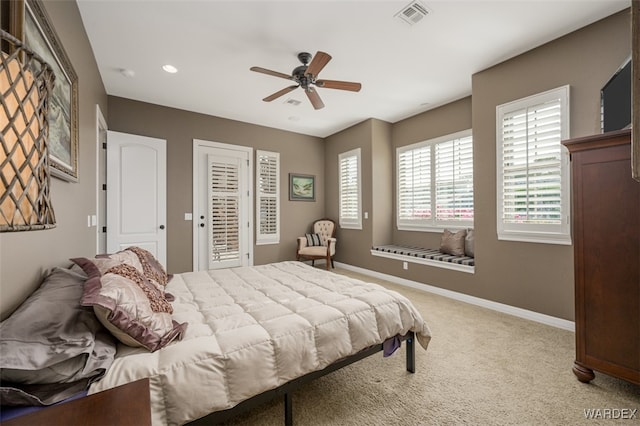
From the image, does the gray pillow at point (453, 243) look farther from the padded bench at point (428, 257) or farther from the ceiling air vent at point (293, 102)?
the ceiling air vent at point (293, 102)

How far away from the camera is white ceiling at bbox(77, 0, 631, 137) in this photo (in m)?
2.34

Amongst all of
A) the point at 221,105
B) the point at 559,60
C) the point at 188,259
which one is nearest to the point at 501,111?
the point at 559,60

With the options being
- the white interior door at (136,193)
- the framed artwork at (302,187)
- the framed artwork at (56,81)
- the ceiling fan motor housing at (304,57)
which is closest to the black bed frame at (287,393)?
the framed artwork at (56,81)

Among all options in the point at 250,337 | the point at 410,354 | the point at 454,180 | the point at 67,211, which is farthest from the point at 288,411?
the point at 454,180

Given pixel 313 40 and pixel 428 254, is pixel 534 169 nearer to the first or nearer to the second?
pixel 428 254

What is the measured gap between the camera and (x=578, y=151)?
74.0 inches

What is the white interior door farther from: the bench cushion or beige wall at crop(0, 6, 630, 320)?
the bench cushion

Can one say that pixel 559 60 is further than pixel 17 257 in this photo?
Yes

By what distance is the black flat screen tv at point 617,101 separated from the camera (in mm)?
2010

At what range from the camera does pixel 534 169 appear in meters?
2.94

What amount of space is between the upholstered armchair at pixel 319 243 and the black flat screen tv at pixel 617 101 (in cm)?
399

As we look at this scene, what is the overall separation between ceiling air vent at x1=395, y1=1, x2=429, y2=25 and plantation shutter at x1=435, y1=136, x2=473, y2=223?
2178mm

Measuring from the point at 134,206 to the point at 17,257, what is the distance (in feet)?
10.0

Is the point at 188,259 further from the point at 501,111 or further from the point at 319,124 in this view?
the point at 501,111
